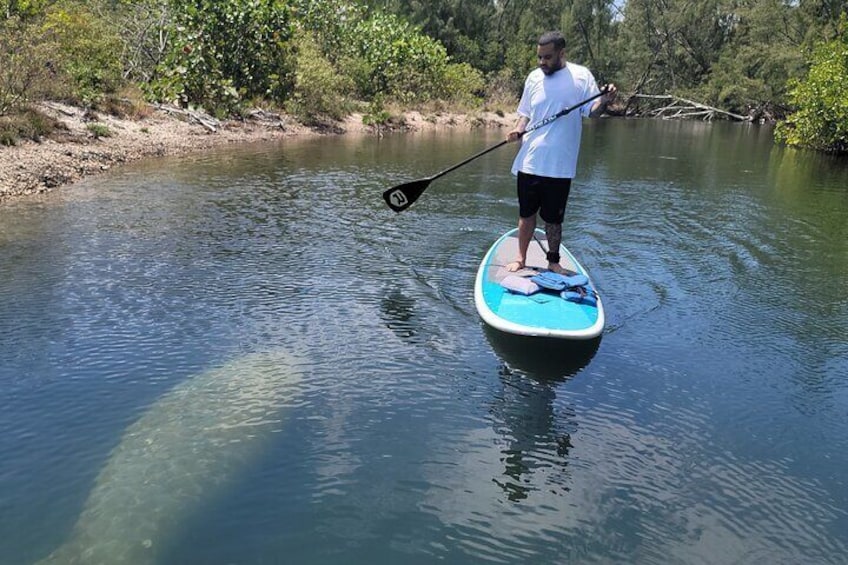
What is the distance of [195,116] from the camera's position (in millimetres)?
22156

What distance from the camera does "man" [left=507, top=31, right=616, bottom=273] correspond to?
6.76m

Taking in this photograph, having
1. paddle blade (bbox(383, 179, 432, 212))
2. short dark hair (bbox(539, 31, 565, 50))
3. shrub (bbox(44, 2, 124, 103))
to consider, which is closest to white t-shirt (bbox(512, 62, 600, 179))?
short dark hair (bbox(539, 31, 565, 50))

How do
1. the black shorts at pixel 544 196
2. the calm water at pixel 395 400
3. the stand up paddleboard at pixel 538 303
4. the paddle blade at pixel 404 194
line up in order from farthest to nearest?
the paddle blade at pixel 404 194 < the black shorts at pixel 544 196 < the stand up paddleboard at pixel 538 303 < the calm water at pixel 395 400

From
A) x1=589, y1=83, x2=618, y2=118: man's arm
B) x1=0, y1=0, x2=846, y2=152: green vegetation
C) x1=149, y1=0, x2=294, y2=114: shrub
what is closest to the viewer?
x1=589, y1=83, x2=618, y2=118: man's arm

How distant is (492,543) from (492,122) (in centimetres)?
3656

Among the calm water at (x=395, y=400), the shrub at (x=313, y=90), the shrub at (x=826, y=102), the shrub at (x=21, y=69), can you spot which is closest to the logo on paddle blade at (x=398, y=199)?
the calm water at (x=395, y=400)

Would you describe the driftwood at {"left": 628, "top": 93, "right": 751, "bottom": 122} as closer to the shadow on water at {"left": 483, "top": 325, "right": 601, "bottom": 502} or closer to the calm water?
the calm water

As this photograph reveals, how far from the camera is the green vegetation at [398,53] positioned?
63.9 feet

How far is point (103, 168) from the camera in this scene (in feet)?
47.9

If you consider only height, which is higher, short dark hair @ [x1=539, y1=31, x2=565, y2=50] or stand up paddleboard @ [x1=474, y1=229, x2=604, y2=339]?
short dark hair @ [x1=539, y1=31, x2=565, y2=50]

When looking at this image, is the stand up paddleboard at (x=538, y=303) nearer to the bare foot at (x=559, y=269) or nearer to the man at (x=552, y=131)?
the bare foot at (x=559, y=269)

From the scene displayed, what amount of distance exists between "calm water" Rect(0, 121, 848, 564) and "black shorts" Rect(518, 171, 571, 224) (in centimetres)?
127

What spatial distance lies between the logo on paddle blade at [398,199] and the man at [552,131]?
2184 mm

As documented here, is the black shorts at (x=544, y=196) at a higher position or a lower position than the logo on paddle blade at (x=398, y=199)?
higher
